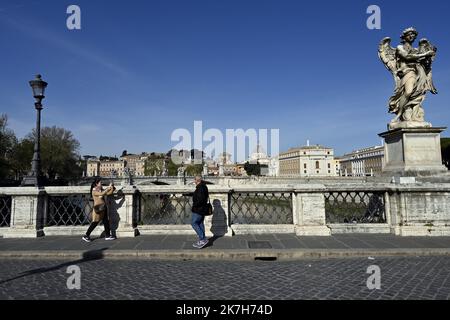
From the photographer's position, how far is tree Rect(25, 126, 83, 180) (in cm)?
5216

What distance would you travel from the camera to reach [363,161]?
11556 cm

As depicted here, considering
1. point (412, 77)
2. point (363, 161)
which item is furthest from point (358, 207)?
point (363, 161)

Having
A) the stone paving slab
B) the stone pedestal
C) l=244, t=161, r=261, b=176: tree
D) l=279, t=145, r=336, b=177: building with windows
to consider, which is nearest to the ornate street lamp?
the stone paving slab

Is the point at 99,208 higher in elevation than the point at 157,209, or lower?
higher

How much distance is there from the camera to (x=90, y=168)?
146 metres

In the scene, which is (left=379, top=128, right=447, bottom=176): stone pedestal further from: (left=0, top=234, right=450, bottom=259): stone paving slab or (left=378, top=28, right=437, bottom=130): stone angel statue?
(left=0, top=234, right=450, bottom=259): stone paving slab

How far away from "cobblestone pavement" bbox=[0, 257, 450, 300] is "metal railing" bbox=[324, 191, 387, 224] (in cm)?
287

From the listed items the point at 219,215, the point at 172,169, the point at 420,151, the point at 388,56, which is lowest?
the point at 219,215

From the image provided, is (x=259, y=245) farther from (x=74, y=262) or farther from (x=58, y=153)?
(x=58, y=153)

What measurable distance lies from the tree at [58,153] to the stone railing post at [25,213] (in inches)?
1858

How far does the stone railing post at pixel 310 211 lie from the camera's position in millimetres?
8625

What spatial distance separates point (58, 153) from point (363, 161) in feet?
330

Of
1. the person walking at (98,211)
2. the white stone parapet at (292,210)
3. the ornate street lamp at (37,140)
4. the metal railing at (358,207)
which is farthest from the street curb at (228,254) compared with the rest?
the ornate street lamp at (37,140)
